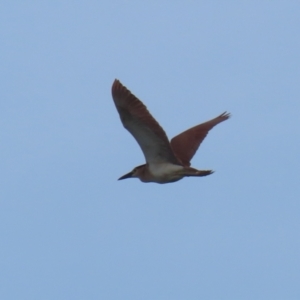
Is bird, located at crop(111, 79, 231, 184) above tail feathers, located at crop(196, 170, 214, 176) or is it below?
above

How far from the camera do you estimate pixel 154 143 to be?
22.9 m

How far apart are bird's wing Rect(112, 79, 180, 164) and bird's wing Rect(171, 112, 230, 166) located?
75.4 inches

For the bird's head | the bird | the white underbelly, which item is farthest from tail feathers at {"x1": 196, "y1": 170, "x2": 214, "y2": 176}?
the bird's head

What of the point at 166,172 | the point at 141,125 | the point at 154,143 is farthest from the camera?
the point at 166,172

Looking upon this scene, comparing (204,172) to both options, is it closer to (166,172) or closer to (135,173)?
(166,172)

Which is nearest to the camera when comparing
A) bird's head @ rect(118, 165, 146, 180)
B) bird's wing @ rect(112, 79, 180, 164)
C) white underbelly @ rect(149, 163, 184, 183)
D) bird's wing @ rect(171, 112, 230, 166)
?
bird's wing @ rect(112, 79, 180, 164)

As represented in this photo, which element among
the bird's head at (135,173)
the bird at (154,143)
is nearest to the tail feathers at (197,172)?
Result: the bird at (154,143)

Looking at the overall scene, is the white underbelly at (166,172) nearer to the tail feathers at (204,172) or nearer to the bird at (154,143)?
the bird at (154,143)

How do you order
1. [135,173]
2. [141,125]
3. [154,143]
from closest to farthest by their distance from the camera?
[141,125]
[154,143]
[135,173]

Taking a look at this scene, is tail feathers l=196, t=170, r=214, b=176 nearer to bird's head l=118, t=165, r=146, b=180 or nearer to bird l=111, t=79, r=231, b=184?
bird l=111, t=79, r=231, b=184

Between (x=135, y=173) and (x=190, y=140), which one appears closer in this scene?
(x=135, y=173)

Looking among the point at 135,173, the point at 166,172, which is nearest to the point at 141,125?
the point at 166,172

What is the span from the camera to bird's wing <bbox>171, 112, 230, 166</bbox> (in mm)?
25578

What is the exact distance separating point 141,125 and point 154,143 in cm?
79
